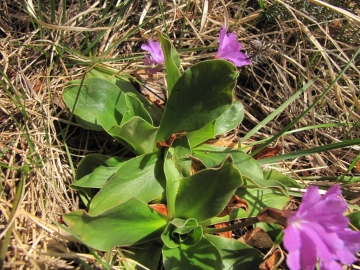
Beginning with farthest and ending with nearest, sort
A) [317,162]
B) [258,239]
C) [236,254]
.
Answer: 1. [317,162]
2. [258,239]
3. [236,254]

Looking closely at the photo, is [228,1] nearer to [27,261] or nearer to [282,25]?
[282,25]

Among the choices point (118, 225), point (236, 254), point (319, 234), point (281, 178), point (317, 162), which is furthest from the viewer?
point (317, 162)

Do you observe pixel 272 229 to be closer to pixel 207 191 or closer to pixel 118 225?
pixel 207 191

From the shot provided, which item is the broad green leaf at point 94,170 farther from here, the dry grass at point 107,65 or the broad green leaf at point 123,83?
the broad green leaf at point 123,83

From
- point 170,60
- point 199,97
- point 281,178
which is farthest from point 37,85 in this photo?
point 281,178

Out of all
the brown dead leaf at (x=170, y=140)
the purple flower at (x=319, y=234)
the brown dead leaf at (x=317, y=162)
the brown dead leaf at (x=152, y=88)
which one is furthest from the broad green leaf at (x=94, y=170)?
the brown dead leaf at (x=317, y=162)

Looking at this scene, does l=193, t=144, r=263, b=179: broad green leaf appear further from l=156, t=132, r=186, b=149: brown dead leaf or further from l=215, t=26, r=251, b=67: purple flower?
l=215, t=26, r=251, b=67: purple flower
